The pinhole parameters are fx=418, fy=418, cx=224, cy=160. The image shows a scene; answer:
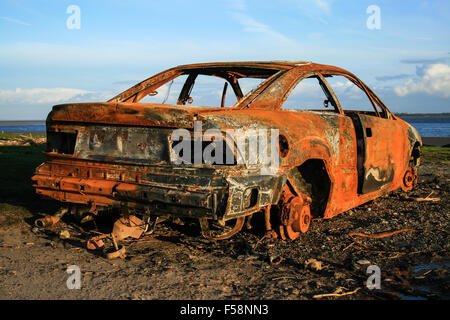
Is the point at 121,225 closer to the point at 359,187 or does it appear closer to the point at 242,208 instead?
the point at 242,208

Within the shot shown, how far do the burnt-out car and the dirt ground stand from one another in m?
0.23

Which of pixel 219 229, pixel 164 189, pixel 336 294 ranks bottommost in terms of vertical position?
pixel 336 294

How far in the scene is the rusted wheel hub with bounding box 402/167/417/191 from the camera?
5.85 m

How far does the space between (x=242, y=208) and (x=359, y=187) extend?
1.91 m

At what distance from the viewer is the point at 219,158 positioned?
9.76 ft

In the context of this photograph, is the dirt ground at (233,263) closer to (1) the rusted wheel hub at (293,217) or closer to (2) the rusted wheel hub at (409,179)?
(1) the rusted wheel hub at (293,217)

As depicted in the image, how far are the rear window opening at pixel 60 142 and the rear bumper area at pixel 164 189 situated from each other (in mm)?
224

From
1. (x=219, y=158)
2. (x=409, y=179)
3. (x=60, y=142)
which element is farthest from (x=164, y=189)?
(x=409, y=179)

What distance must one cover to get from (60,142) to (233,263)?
1.87 m

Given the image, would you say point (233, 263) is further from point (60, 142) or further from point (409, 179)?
point (409, 179)

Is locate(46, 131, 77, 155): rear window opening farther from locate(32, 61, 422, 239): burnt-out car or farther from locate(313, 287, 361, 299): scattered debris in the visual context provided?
locate(313, 287, 361, 299): scattered debris

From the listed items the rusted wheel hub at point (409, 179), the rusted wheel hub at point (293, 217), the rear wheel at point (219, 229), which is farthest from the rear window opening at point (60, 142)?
the rusted wheel hub at point (409, 179)
